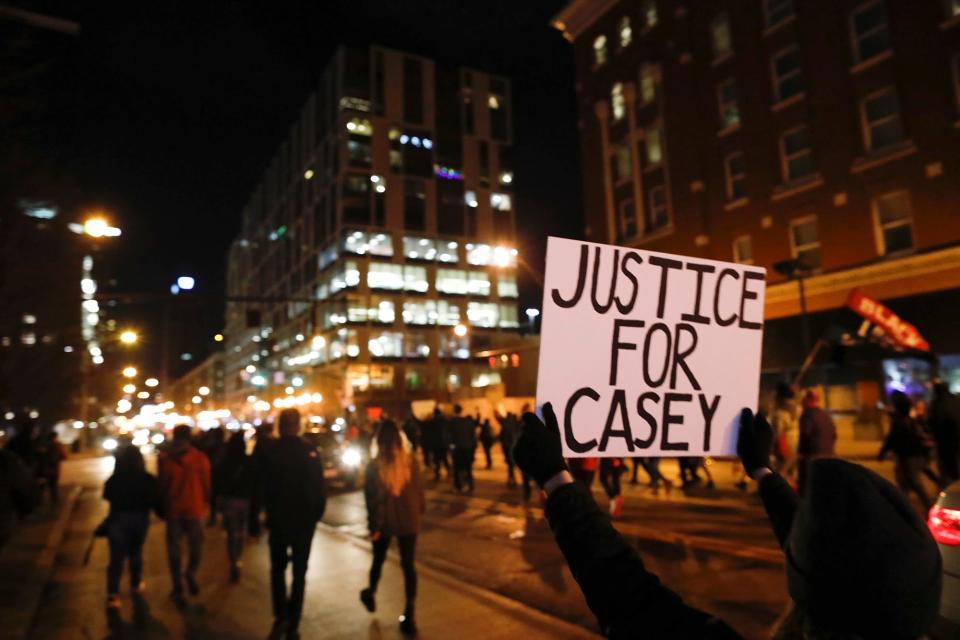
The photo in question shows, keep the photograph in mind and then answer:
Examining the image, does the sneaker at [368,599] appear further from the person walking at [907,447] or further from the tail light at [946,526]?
the person walking at [907,447]

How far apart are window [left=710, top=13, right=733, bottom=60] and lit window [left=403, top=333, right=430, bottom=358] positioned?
51274 millimetres

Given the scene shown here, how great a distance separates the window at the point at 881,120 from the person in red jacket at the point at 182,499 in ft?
68.5

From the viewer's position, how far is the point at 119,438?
7.37 metres

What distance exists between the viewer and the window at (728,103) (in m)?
24.7

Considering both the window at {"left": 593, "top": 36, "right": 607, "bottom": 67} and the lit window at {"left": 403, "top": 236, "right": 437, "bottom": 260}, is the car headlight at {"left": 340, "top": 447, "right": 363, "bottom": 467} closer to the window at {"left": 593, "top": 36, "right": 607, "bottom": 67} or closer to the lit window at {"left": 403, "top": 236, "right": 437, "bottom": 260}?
the window at {"left": 593, "top": 36, "right": 607, "bottom": 67}

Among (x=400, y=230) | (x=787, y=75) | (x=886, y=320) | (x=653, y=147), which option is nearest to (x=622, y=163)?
(x=653, y=147)

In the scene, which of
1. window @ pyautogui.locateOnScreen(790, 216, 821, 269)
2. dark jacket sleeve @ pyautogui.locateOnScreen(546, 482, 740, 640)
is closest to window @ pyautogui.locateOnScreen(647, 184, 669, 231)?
window @ pyautogui.locateOnScreen(790, 216, 821, 269)

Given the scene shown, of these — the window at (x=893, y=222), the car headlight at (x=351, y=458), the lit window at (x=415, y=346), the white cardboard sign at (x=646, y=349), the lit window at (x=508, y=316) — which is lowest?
the car headlight at (x=351, y=458)

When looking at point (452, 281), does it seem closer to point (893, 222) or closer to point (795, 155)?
point (795, 155)

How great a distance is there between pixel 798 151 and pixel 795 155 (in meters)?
0.15

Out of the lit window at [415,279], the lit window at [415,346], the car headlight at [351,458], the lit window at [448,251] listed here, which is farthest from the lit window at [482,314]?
the car headlight at [351,458]

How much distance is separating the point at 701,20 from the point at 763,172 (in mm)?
7088

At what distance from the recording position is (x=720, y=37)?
25422 millimetres

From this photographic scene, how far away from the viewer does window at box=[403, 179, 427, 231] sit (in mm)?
73625
